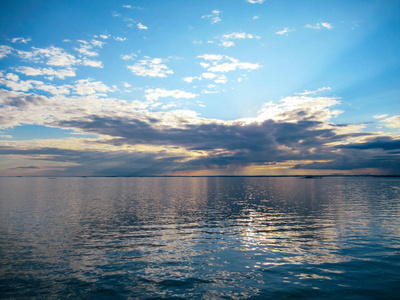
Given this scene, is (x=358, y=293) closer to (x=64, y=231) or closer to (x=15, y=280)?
(x=15, y=280)

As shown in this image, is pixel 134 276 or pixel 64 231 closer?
pixel 134 276

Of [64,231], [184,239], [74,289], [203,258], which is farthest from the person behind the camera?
[64,231]

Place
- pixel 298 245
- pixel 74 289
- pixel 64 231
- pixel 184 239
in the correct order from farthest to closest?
pixel 64 231 < pixel 184 239 < pixel 298 245 < pixel 74 289

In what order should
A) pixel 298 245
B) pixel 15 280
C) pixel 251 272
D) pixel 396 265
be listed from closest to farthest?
pixel 15 280 → pixel 251 272 → pixel 396 265 → pixel 298 245

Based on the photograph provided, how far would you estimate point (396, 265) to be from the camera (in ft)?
69.3

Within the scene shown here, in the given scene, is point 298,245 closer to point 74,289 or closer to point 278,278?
point 278,278

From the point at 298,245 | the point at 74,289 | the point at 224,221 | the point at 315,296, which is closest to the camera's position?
the point at 315,296

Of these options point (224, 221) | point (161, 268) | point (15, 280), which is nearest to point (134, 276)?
point (161, 268)

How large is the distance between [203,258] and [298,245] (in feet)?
38.4

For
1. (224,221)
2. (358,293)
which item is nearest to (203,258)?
(358,293)

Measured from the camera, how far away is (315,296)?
1573 centimetres

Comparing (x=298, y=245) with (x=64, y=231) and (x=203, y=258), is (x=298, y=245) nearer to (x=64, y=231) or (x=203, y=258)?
(x=203, y=258)

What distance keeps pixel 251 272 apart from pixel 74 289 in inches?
522

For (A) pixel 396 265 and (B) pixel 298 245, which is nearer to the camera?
(A) pixel 396 265
